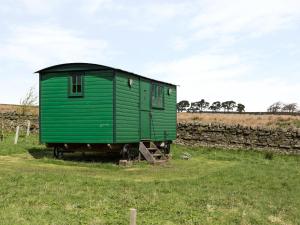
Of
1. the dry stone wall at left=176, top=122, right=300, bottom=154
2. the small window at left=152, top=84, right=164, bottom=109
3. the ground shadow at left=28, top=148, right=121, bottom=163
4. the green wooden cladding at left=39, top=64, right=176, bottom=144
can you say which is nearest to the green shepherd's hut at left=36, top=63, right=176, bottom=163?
the green wooden cladding at left=39, top=64, right=176, bottom=144

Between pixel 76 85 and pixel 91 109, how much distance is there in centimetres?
130

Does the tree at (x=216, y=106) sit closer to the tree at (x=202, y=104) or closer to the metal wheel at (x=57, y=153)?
the tree at (x=202, y=104)

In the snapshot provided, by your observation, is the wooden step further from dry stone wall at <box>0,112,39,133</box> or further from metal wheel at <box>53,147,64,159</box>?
dry stone wall at <box>0,112,39,133</box>

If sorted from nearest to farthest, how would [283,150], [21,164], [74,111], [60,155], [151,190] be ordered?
[151,190] < [21,164] < [74,111] < [60,155] < [283,150]

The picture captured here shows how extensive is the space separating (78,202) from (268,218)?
4.18m

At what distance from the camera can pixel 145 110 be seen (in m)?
21.6

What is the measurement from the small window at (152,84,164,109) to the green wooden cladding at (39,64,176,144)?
1970mm

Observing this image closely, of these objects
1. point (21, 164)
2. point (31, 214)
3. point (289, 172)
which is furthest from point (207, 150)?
point (31, 214)

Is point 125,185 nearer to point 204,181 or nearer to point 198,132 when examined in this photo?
point 204,181

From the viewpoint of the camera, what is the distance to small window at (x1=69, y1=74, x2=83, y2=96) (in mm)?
18922

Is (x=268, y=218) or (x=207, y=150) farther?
(x=207, y=150)

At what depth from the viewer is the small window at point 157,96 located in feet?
74.8

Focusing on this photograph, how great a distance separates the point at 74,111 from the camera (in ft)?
62.3

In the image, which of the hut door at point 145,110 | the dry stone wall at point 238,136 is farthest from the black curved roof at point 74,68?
the dry stone wall at point 238,136
